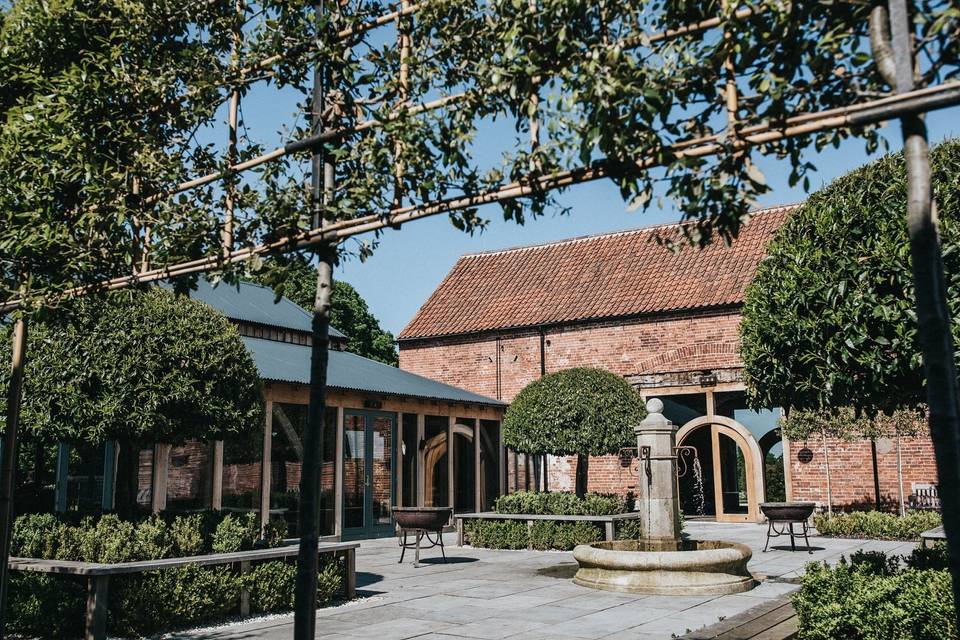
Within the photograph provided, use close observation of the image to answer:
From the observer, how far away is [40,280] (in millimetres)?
6770

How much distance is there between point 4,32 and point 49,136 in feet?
5.06

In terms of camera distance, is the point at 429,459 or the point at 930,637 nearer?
the point at 930,637

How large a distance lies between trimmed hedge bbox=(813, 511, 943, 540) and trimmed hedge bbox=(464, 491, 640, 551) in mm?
4994

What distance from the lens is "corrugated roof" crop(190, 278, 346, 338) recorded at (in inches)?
745

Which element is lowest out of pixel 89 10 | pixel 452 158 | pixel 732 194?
pixel 732 194

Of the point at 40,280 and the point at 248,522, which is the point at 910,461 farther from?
the point at 40,280

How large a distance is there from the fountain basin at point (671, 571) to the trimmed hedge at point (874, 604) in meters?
2.98

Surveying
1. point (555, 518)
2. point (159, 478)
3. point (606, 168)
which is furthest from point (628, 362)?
point (606, 168)

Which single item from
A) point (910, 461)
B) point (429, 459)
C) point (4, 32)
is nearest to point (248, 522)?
point (4, 32)

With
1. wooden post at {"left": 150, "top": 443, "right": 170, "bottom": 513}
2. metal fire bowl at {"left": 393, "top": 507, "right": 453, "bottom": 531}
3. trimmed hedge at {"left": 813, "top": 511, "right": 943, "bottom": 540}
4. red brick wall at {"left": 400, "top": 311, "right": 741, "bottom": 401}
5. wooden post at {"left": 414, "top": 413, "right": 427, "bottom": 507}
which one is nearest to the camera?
metal fire bowl at {"left": 393, "top": 507, "right": 453, "bottom": 531}

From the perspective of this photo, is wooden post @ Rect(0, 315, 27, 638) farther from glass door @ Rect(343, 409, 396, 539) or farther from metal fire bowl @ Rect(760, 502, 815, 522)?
metal fire bowl @ Rect(760, 502, 815, 522)

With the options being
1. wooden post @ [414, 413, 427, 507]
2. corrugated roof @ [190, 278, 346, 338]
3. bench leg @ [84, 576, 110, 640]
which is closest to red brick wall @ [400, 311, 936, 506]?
wooden post @ [414, 413, 427, 507]

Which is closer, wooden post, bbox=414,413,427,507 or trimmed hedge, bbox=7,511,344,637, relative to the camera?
trimmed hedge, bbox=7,511,344,637

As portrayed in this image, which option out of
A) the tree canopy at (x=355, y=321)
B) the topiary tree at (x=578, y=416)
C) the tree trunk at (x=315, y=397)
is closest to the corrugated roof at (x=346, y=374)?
the topiary tree at (x=578, y=416)
